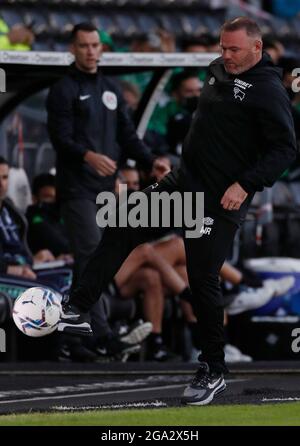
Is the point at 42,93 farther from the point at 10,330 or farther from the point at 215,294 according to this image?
the point at 215,294

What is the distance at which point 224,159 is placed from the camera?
9578 mm

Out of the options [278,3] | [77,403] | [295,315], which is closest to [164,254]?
[295,315]

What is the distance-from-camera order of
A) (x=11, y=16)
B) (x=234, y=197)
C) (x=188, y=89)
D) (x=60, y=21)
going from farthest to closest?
(x=60, y=21), (x=11, y=16), (x=188, y=89), (x=234, y=197)

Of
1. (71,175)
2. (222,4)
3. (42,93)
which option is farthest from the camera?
(222,4)

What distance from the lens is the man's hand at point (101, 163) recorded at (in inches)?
464

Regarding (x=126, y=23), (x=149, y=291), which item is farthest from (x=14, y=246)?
(x=126, y=23)

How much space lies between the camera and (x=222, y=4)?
22797 millimetres

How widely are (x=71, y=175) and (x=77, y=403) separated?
2890 mm

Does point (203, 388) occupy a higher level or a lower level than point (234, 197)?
lower

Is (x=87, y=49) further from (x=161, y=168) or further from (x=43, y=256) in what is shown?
(x=43, y=256)

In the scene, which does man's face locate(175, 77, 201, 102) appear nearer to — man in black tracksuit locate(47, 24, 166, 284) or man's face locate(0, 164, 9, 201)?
man in black tracksuit locate(47, 24, 166, 284)

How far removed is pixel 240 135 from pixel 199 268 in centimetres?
82

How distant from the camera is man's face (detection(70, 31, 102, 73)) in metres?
A: 12.1

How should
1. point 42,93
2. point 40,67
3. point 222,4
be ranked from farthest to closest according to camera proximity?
point 222,4 → point 42,93 → point 40,67
